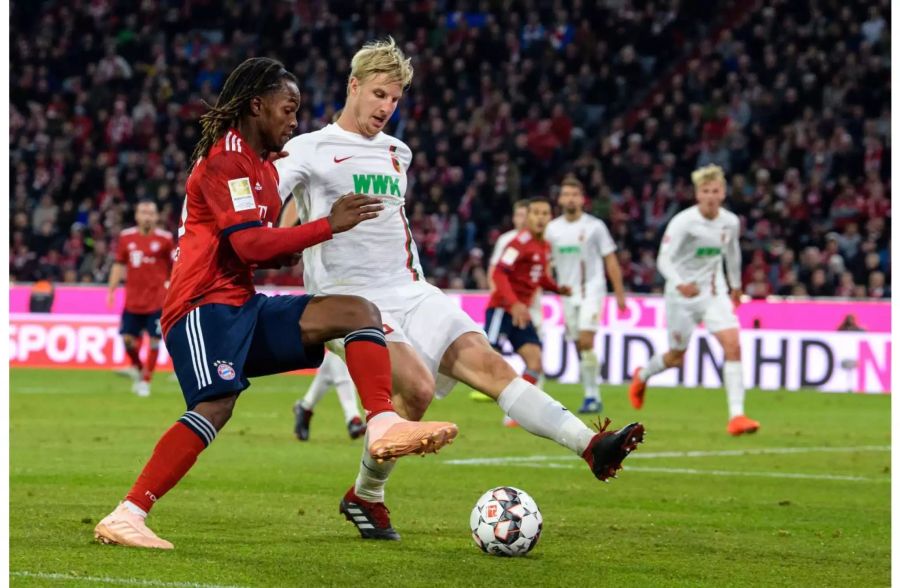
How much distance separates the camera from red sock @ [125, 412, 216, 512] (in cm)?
631

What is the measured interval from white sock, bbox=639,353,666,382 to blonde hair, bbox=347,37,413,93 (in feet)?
26.8

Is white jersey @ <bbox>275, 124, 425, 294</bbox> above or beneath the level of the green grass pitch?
above

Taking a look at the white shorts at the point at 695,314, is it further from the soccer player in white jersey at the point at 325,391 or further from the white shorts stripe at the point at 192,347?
the white shorts stripe at the point at 192,347

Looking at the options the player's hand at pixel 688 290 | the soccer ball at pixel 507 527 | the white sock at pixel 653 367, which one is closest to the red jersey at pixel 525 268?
the white sock at pixel 653 367

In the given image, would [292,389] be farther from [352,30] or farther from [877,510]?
[352,30]

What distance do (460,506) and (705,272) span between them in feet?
21.5

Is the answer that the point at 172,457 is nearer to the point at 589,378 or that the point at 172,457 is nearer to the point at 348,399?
the point at 348,399

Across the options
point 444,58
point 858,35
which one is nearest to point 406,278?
point 858,35

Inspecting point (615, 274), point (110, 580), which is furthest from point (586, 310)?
point (110, 580)

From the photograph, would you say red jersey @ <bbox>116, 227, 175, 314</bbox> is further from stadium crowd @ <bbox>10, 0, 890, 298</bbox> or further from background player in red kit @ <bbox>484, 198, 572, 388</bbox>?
stadium crowd @ <bbox>10, 0, 890, 298</bbox>

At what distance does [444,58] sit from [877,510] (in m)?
23.2

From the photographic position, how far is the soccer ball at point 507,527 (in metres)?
6.58

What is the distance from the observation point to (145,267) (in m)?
18.0

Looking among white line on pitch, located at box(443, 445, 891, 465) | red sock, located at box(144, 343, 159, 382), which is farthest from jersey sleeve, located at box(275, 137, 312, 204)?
red sock, located at box(144, 343, 159, 382)
